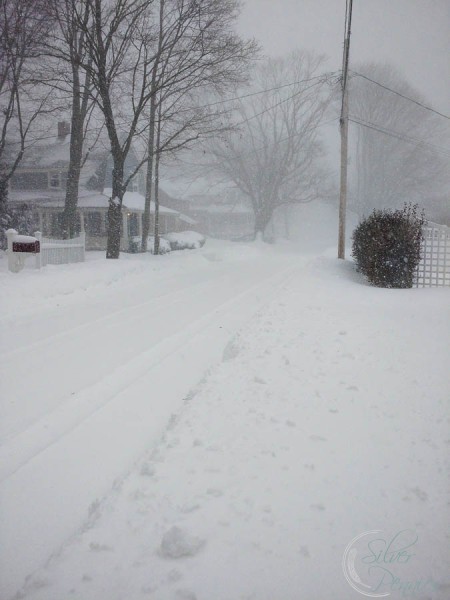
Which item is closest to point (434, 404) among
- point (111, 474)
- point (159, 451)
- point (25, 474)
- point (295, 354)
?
point (295, 354)

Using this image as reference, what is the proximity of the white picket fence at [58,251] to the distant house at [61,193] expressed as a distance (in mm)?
13928

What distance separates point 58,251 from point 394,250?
1069 cm

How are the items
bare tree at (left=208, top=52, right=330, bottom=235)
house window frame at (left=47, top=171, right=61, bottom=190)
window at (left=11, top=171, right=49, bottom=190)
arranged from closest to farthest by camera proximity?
house window frame at (left=47, top=171, right=61, bottom=190), window at (left=11, top=171, right=49, bottom=190), bare tree at (left=208, top=52, right=330, bottom=235)

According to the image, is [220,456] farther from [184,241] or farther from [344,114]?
[184,241]

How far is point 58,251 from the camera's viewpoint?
12.7m

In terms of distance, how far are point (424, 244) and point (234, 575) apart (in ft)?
36.9

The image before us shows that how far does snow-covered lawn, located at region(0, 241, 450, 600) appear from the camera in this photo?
196 cm

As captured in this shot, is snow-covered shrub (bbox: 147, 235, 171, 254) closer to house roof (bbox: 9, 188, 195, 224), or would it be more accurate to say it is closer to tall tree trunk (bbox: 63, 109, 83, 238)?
house roof (bbox: 9, 188, 195, 224)

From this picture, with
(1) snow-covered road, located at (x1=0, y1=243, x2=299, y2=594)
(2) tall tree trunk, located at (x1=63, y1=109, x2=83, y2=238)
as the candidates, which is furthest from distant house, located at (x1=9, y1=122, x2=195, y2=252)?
(1) snow-covered road, located at (x1=0, y1=243, x2=299, y2=594)

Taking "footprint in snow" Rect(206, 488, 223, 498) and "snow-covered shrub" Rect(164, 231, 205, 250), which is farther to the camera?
"snow-covered shrub" Rect(164, 231, 205, 250)

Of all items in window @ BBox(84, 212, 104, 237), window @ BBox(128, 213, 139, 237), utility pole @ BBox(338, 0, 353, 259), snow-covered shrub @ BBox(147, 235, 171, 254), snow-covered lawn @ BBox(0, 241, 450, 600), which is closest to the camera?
snow-covered lawn @ BBox(0, 241, 450, 600)

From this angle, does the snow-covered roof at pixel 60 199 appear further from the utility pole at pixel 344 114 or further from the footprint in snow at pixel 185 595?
the footprint in snow at pixel 185 595

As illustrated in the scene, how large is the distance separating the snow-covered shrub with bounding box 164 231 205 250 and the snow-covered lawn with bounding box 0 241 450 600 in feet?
73.9

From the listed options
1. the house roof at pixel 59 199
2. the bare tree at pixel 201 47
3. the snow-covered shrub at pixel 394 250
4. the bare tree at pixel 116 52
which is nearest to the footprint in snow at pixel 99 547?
the snow-covered shrub at pixel 394 250
